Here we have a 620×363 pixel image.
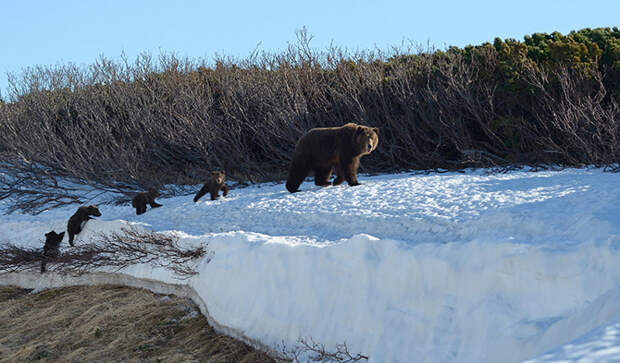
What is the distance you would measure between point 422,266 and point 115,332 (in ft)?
18.8

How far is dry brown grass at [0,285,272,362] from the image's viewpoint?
31.5 ft

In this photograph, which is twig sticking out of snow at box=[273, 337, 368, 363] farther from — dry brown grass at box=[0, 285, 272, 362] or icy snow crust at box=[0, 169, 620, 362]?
dry brown grass at box=[0, 285, 272, 362]

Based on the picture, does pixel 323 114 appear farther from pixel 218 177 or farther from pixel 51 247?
pixel 51 247

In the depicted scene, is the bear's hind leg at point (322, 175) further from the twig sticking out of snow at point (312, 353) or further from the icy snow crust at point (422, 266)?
the twig sticking out of snow at point (312, 353)

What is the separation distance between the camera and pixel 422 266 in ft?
26.1

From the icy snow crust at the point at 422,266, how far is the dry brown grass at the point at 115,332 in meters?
0.42

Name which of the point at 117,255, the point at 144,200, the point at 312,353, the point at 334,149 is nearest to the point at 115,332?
the point at 117,255

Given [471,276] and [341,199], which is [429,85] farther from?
[471,276]

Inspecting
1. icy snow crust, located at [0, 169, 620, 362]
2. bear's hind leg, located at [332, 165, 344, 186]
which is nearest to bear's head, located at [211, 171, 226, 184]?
icy snow crust, located at [0, 169, 620, 362]

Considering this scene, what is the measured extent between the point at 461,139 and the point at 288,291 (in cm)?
903

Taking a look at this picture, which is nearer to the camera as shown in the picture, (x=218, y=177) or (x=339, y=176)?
(x=339, y=176)

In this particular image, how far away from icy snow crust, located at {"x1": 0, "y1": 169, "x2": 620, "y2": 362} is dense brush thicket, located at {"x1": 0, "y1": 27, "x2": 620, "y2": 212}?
2.74m

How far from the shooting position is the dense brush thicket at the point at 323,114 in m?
15.6

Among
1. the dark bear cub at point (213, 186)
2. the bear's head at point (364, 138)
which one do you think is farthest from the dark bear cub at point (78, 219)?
the bear's head at point (364, 138)
